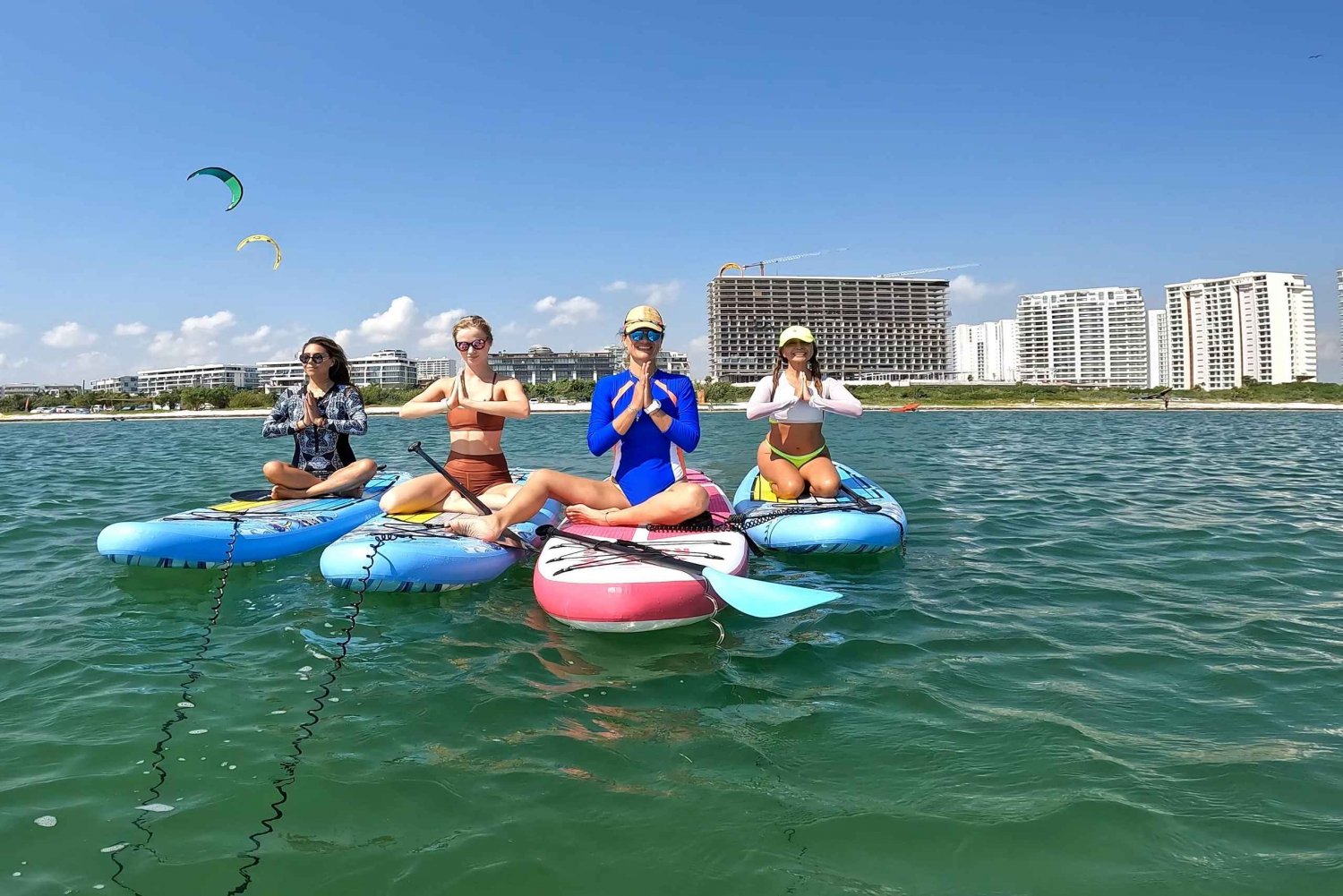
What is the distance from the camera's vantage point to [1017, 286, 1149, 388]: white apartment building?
518 ft

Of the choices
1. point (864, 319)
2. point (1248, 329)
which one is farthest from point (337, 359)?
point (1248, 329)

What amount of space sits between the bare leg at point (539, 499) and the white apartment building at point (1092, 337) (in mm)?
169120

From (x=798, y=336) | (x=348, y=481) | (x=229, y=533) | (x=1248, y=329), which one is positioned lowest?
(x=229, y=533)

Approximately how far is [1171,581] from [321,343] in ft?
28.3

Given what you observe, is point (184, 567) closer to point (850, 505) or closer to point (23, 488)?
point (850, 505)

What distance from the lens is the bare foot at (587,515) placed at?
6.23m

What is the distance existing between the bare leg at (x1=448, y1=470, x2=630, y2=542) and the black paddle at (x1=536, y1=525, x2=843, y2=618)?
2.65 ft

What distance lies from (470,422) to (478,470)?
46cm

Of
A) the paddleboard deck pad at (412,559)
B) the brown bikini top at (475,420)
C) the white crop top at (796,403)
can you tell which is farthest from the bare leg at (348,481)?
the white crop top at (796,403)

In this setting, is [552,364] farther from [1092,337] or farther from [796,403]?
[796,403]

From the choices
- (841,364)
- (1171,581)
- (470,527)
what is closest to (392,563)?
(470,527)

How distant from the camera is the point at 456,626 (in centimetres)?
545

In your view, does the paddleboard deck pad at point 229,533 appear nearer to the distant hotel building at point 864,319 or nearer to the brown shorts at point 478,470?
the brown shorts at point 478,470

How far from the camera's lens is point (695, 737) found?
143 inches
